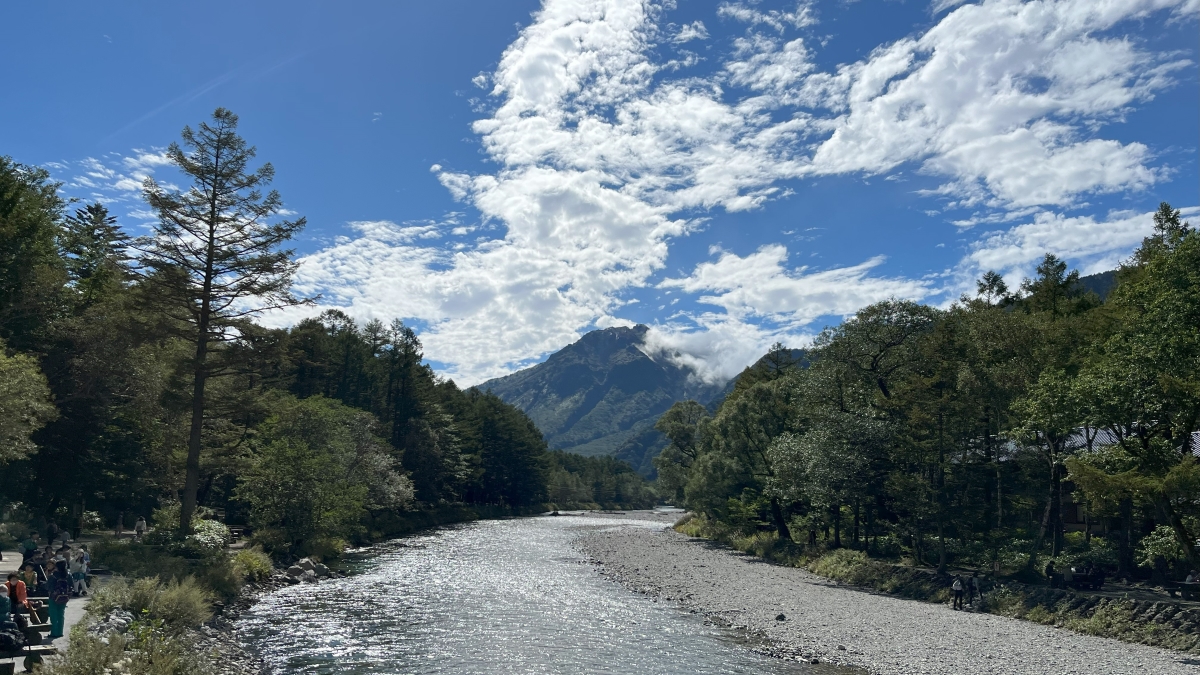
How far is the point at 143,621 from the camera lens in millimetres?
17766

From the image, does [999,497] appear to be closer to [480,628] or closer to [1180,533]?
[1180,533]

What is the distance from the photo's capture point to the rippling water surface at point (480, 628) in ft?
62.8

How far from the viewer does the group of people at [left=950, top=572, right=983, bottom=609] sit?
2871 centimetres

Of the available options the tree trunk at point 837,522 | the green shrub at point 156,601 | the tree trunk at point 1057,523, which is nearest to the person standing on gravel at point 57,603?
the green shrub at point 156,601

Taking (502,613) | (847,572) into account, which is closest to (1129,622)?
(847,572)

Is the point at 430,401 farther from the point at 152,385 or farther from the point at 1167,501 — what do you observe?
the point at 1167,501

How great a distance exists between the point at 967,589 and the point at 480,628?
21883mm

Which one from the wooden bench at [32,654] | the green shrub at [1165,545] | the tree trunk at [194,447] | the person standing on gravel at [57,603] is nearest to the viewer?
the wooden bench at [32,654]

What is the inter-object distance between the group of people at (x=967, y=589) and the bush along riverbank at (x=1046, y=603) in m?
0.36

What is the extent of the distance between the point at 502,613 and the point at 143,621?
40.3 feet

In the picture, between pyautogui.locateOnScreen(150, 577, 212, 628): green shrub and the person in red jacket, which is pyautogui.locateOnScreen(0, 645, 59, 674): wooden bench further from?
pyautogui.locateOnScreen(150, 577, 212, 628): green shrub

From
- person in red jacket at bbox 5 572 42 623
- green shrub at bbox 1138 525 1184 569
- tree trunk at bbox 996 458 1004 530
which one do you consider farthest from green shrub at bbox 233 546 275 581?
tree trunk at bbox 996 458 1004 530

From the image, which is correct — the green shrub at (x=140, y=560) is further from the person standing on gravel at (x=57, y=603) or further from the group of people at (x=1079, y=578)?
the group of people at (x=1079, y=578)

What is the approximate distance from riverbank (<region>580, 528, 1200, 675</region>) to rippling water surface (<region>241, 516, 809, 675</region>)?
6.46 ft
